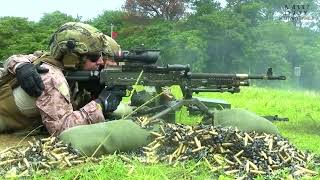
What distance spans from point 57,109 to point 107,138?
3.42 feet

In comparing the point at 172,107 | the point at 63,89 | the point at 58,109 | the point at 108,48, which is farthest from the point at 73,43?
the point at 172,107

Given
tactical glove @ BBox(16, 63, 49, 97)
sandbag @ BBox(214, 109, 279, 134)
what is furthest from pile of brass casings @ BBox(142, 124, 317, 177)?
tactical glove @ BBox(16, 63, 49, 97)

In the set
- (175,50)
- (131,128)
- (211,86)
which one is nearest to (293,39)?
(175,50)

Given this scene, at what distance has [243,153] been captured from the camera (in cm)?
462

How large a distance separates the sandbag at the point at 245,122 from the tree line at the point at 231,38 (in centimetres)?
2362

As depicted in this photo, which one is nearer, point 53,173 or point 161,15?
point 53,173

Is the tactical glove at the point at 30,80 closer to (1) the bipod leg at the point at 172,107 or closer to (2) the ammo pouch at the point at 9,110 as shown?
(2) the ammo pouch at the point at 9,110

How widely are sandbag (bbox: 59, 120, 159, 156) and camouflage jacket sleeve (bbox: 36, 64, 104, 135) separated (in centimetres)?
69

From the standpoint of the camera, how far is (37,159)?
4410mm

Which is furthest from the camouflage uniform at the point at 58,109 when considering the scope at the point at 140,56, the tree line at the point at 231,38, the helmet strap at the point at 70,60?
the tree line at the point at 231,38

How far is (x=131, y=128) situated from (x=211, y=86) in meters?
2.28

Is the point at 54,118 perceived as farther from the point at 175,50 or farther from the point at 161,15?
the point at 161,15

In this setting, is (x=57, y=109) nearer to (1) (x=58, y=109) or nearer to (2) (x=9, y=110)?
(1) (x=58, y=109)

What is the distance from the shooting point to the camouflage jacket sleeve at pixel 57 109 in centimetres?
566
